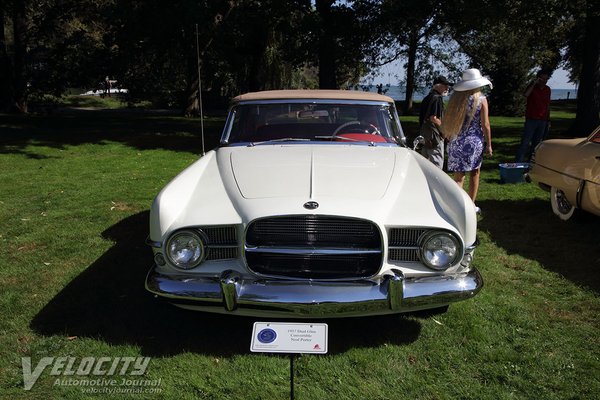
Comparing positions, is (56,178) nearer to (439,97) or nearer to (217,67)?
(439,97)

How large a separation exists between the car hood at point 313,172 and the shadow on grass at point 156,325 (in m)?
0.99

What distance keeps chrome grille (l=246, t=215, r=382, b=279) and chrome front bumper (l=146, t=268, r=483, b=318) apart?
0.10m

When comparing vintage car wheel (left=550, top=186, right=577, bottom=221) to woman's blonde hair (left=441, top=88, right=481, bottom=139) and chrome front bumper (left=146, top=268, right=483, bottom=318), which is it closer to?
woman's blonde hair (left=441, top=88, right=481, bottom=139)

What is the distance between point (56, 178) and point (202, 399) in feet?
23.8

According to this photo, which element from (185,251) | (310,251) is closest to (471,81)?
(310,251)

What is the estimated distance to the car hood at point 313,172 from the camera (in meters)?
3.21

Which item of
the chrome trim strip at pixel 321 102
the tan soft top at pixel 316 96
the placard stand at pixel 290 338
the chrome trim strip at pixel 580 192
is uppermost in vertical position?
the tan soft top at pixel 316 96

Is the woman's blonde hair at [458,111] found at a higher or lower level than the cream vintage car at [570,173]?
higher

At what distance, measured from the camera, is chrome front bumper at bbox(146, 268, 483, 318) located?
295 centimetres

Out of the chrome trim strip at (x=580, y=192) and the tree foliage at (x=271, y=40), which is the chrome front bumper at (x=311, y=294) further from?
the tree foliage at (x=271, y=40)

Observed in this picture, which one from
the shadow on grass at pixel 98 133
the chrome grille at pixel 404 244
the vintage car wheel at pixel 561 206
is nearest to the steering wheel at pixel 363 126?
the chrome grille at pixel 404 244

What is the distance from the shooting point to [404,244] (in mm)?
3115

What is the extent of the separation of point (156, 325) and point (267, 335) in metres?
1.40

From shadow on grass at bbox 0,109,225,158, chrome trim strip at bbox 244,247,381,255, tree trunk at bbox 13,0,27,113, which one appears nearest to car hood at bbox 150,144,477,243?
chrome trim strip at bbox 244,247,381,255
